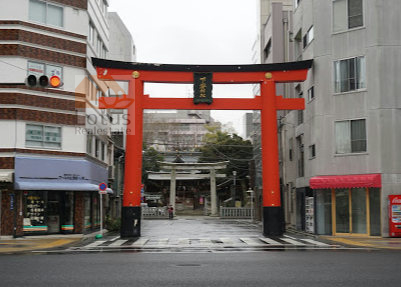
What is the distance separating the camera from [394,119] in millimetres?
26125

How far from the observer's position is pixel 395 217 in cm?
2491

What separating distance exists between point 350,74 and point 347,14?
10.8ft

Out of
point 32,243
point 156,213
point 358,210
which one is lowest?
point 156,213

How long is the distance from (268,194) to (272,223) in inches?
59.1

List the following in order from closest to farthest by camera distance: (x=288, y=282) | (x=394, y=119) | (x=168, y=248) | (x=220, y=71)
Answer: (x=288, y=282)
(x=168, y=248)
(x=394, y=119)
(x=220, y=71)

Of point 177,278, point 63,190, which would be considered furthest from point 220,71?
point 177,278

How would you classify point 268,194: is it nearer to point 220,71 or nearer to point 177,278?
point 220,71

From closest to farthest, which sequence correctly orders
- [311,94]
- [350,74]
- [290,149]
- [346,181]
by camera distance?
[346,181] → [350,74] → [311,94] → [290,149]

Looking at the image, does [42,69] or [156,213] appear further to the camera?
[156,213]

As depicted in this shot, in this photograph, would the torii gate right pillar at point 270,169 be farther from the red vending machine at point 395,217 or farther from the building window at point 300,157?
the building window at point 300,157

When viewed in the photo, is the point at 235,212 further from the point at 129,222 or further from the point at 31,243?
the point at 31,243

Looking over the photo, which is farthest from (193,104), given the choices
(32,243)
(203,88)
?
(32,243)

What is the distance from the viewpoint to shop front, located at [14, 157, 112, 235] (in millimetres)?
26094

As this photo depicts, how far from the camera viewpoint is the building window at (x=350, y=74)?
89.0ft
